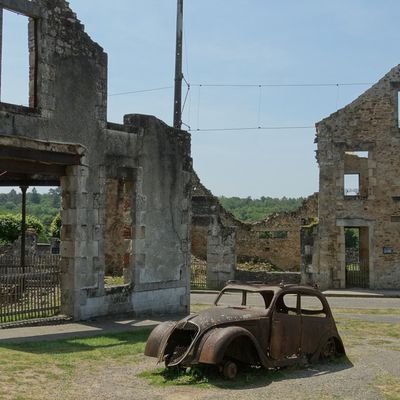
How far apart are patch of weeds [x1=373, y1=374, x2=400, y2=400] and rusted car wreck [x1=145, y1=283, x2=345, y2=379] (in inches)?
45.7

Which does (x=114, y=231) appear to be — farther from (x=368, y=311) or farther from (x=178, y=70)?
(x=368, y=311)

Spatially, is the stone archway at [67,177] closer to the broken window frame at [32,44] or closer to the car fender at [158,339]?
the broken window frame at [32,44]

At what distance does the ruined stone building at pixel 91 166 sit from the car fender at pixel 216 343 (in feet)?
19.7

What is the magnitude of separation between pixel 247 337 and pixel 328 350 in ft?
7.18

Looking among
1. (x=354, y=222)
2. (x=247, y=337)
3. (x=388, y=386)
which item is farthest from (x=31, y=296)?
(x=354, y=222)

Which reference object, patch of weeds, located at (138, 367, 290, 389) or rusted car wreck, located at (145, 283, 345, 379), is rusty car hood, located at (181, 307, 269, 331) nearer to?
rusted car wreck, located at (145, 283, 345, 379)

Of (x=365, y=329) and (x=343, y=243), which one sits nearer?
(x=365, y=329)

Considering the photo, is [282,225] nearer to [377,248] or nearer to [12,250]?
[377,248]

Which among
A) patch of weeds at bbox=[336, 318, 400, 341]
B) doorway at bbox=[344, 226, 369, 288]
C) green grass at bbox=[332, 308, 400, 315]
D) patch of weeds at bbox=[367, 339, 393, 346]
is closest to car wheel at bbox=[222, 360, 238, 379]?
patch of weeds at bbox=[367, 339, 393, 346]

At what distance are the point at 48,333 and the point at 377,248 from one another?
17435 mm

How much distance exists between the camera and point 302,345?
9.87 metres

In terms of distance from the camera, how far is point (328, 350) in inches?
413

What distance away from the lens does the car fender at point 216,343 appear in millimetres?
8297

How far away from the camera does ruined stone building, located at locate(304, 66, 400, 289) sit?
87.6 feet
